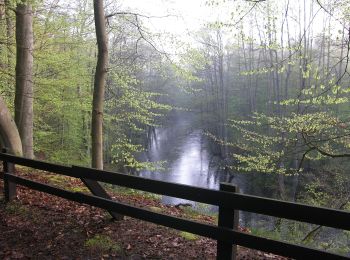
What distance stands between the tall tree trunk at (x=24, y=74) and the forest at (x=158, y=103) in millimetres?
36

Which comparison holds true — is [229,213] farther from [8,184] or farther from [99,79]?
[99,79]

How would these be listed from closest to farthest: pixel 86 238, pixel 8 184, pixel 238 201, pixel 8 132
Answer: pixel 238 201, pixel 86 238, pixel 8 184, pixel 8 132

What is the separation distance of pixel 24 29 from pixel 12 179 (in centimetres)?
727

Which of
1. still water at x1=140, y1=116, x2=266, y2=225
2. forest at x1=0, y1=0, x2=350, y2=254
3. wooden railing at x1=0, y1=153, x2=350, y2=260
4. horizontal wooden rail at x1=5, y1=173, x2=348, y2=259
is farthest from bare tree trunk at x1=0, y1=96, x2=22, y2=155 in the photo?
still water at x1=140, y1=116, x2=266, y2=225

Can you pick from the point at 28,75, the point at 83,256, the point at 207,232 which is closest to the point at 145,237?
the point at 83,256

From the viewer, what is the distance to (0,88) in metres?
12.7

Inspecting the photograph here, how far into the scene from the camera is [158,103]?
17969 millimetres

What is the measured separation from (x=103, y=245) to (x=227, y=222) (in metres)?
2.20

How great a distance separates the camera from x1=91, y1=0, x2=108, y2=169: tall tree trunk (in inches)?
397

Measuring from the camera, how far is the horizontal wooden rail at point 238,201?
3.09 meters

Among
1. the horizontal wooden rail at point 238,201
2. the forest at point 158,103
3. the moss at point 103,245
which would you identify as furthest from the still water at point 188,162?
the horizontal wooden rail at point 238,201

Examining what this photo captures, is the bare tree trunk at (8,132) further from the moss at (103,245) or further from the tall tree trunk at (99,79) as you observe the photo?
the moss at (103,245)

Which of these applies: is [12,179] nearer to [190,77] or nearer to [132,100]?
[190,77]

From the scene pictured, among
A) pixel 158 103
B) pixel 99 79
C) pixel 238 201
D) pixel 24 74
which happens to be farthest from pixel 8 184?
pixel 158 103
